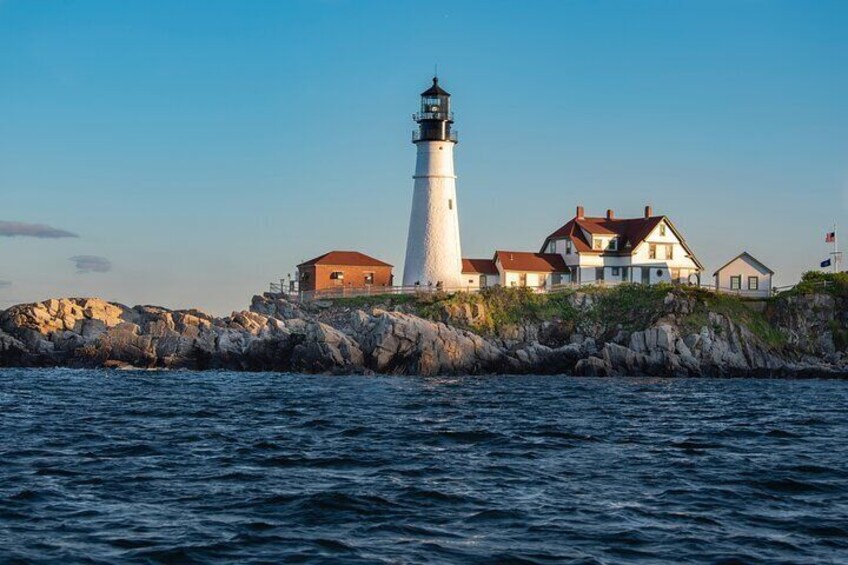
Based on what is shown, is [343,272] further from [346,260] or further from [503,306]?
[503,306]

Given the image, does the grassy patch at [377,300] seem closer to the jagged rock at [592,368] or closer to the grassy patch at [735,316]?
the jagged rock at [592,368]

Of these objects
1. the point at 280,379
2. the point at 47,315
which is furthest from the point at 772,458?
the point at 47,315

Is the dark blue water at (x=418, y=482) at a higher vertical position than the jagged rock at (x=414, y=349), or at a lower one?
lower

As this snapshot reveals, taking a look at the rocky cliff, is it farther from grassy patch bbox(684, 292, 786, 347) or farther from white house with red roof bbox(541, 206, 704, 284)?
white house with red roof bbox(541, 206, 704, 284)

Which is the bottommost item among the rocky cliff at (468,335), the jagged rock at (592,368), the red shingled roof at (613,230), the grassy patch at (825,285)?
the jagged rock at (592,368)

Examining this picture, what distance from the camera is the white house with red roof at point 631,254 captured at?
75062 millimetres

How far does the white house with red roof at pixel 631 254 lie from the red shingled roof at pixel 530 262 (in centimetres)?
84

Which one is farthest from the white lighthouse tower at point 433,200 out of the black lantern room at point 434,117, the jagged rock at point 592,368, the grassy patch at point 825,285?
the grassy patch at point 825,285

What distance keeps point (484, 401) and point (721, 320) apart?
30.4 meters

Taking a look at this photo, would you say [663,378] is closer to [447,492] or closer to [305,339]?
[305,339]

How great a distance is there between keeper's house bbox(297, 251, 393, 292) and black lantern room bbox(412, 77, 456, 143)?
11341mm

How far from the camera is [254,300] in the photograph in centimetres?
7431

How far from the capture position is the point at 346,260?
76.5 m

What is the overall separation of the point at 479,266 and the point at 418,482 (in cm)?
5710
